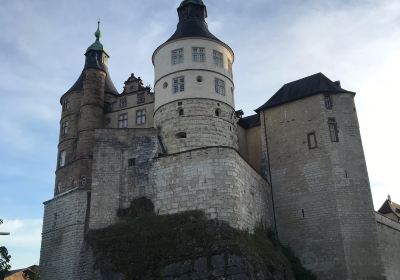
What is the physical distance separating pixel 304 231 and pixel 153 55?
17.7 meters

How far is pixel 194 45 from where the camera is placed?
37031mm

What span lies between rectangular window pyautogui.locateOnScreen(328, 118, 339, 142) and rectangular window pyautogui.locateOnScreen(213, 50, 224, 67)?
931cm

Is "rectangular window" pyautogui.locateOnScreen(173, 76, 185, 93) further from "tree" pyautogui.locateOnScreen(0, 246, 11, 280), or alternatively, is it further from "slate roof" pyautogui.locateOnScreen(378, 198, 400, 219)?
"slate roof" pyautogui.locateOnScreen(378, 198, 400, 219)

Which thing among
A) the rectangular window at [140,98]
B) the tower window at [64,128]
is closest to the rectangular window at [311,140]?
the rectangular window at [140,98]

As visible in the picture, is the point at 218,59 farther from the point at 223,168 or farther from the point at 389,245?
the point at 389,245

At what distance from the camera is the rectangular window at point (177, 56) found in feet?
121

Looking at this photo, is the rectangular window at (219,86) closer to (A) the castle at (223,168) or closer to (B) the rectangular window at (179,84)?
(A) the castle at (223,168)

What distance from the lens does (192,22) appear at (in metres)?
39.5

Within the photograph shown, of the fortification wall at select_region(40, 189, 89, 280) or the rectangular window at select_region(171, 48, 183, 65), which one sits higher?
the rectangular window at select_region(171, 48, 183, 65)

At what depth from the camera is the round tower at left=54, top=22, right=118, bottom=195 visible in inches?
1590

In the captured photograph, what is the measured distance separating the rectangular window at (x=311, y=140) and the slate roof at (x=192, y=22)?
10.3 meters

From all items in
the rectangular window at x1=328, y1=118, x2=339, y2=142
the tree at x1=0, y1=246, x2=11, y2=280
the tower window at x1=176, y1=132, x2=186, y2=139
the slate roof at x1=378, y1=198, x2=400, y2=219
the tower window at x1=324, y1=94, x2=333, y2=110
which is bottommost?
the tree at x1=0, y1=246, x2=11, y2=280

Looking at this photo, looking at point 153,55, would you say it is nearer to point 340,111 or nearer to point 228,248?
point 340,111

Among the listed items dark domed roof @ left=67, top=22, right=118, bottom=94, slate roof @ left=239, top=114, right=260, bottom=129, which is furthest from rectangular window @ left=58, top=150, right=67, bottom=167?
slate roof @ left=239, top=114, right=260, bottom=129
